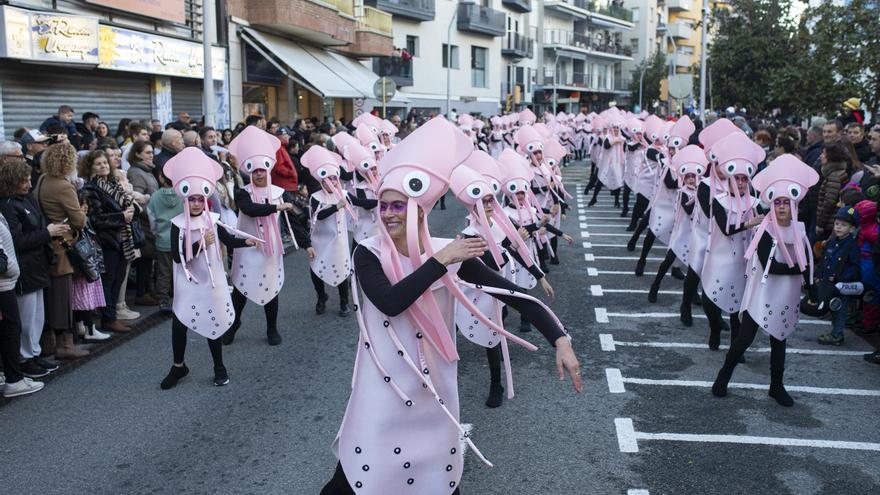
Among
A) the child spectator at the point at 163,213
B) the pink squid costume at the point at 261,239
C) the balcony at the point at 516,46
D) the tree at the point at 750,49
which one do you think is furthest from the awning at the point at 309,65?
the balcony at the point at 516,46

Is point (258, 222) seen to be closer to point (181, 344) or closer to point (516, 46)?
point (181, 344)

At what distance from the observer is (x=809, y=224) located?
1039 cm

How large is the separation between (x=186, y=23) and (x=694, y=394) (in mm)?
16009

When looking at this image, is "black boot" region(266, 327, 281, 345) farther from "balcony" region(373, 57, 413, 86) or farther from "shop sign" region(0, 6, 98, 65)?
"balcony" region(373, 57, 413, 86)

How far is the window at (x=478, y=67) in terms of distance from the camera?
46409 millimetres

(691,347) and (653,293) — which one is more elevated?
(653,293)

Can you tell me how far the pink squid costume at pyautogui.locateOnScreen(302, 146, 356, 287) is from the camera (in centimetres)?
888

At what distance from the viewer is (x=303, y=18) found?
2277cm

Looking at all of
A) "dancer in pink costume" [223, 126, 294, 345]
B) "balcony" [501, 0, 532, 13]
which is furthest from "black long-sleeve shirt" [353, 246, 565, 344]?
"balcony" [501, 0, 532, 13]

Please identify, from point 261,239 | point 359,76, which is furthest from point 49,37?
point 359,76

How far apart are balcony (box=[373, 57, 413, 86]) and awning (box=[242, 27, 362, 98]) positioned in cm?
764

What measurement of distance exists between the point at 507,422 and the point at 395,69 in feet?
106

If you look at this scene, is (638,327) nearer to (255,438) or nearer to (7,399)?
(255,438)

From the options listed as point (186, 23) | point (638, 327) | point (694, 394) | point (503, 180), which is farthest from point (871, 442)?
point (186, 23)
